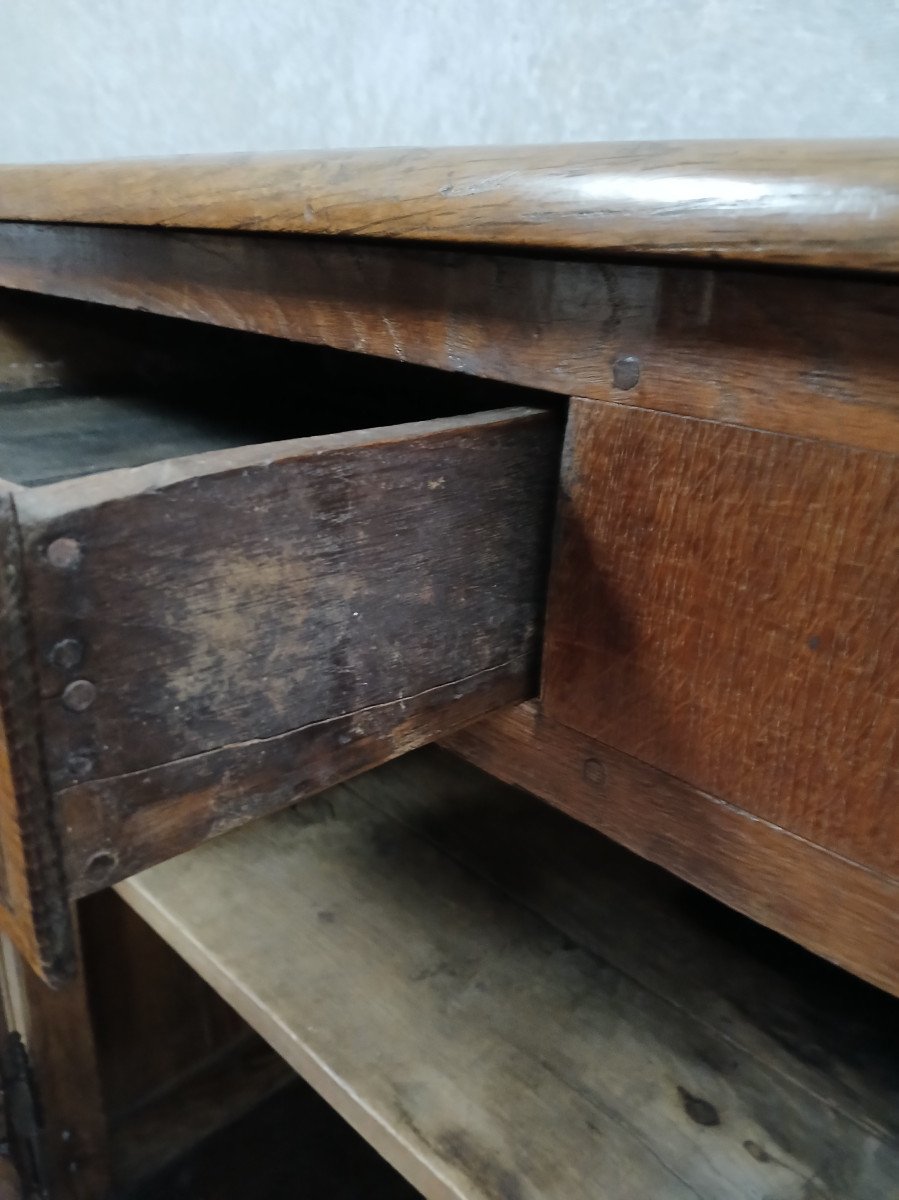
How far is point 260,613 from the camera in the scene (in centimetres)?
34

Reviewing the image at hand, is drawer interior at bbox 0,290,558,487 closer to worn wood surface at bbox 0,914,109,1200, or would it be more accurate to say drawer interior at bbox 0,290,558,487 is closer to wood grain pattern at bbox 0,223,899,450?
wood grain pattern at bbox 0,223,899,450

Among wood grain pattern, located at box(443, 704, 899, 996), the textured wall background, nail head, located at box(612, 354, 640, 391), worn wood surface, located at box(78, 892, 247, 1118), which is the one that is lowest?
worn wood surface, located at box(78, 892, 247, 1118)

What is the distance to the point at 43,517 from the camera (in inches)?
10.6

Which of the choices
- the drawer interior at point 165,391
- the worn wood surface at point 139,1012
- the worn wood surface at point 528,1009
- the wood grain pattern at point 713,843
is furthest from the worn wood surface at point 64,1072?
the wood grain pattern at point 713,843

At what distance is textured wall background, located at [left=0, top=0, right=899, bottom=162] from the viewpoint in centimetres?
59

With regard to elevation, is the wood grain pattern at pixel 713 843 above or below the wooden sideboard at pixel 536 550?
below

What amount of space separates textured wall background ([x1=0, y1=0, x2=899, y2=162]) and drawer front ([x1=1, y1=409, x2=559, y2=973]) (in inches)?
14.5

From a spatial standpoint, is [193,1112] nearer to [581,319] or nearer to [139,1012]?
[139,1012]

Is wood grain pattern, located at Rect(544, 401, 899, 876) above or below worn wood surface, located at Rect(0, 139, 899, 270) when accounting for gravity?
below

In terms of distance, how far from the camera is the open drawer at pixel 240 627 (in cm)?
29

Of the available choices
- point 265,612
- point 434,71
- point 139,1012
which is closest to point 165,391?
point 434,71

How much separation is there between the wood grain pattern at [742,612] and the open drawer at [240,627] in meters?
0.04

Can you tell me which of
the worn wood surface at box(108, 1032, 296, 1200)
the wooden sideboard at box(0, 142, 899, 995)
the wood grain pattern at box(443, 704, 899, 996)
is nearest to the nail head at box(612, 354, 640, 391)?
the wooden sideboard at box(0, 142, 899, 995)

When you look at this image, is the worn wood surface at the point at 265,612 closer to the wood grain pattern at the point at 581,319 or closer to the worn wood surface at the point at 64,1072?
the wood grain pattern at the point at 581,319
